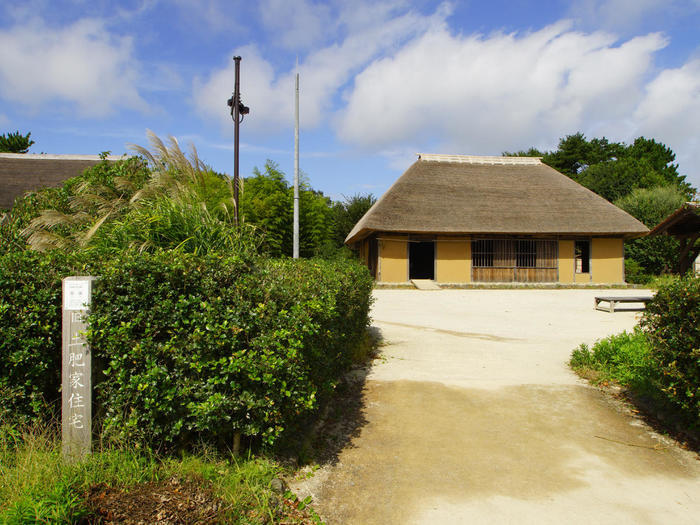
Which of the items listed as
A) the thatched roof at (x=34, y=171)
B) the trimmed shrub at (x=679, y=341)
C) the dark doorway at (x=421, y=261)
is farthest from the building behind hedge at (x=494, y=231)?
the trimmed shrub at (x=679, y=341)

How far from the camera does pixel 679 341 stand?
3.49 m

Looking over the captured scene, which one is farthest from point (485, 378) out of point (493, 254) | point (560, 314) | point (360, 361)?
point (493, 254)

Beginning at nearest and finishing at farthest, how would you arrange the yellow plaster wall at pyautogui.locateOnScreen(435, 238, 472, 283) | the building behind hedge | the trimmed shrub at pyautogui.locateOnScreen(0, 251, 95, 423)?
the trimmed shrub at pyautogui.locateOnScreen(0, 251, 95, 423) < the building behind hedge < the yellow plaster wall at pyautogui.locateOnScreen(435, 238, 472, 283)

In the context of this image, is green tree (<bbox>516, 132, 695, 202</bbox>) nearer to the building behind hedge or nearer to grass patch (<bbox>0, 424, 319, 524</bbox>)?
the building behind hedge

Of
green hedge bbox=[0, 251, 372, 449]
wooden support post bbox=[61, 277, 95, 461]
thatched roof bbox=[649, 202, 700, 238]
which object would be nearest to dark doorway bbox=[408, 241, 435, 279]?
thatched roof bbox=[649, 202, 700, 238]

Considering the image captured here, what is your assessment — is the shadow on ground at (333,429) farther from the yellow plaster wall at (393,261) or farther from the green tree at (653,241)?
the green tree at (653,241)

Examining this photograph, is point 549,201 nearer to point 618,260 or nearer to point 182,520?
point 618,260

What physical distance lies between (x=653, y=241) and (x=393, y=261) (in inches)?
593

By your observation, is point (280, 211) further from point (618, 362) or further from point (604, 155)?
point (604, 155)

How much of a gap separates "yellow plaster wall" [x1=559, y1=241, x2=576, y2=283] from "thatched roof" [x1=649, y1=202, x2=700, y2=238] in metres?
6.44

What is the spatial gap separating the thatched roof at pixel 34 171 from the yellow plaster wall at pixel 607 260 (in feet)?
71.1

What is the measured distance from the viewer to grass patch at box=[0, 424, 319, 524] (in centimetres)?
213

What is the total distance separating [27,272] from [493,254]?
796 inches

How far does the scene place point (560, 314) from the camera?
11.6 meters
